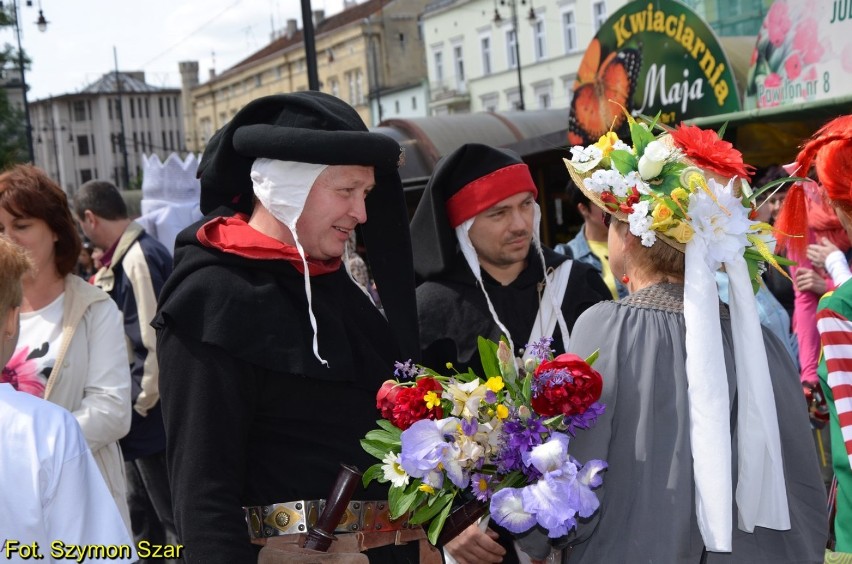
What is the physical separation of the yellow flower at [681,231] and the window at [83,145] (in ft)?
366

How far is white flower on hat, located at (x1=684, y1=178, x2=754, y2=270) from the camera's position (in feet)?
8.38

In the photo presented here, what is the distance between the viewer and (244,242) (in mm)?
2602

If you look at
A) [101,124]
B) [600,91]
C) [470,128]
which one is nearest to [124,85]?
[101,124]

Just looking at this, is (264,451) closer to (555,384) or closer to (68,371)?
(555,384)

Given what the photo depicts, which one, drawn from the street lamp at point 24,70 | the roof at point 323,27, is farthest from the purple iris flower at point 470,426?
the roof at point 323,27

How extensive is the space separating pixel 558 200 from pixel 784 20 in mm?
3245

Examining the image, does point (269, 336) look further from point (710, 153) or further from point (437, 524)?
point (710, 153)

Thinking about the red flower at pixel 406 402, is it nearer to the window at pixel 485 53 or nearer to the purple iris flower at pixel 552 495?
the purple iris flower at pixel 552 495

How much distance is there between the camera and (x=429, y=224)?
3.95 metres

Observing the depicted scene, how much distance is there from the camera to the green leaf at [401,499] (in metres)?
2.58

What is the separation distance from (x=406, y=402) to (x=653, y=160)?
878 mm

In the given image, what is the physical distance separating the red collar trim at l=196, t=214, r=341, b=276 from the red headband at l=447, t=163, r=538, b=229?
1288 millimetres

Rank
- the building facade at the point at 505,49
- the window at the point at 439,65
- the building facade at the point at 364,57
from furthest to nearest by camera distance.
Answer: the building facade at the point at 364,57 → the window at the point at 439,65 → the building facade at the point at 505,49

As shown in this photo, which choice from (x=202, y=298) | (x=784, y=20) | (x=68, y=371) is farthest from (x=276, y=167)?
(x=784, y=20)
